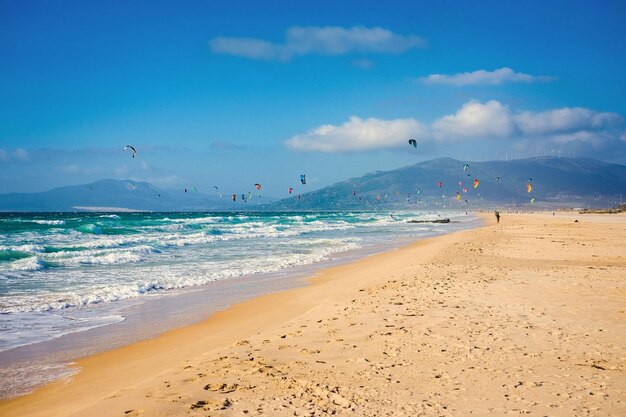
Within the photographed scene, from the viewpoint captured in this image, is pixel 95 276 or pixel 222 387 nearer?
pixel 222 387

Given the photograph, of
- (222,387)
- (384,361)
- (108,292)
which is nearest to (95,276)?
(108,292)

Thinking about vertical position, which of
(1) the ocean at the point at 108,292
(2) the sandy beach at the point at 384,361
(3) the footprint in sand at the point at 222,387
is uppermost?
(3) the footprint in sand at the point at 222,387

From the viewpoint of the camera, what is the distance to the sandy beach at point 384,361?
422cm

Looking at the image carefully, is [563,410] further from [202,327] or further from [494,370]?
[202,327]

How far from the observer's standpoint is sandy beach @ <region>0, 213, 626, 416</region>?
4.22 m

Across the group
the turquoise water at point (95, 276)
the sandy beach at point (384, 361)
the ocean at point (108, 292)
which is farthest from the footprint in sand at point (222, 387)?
the turquoise water at point (95, 276)

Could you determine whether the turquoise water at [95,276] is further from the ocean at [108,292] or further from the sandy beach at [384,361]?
the sandy beach at [384,361]

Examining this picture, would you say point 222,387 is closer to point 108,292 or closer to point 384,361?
point 384,361

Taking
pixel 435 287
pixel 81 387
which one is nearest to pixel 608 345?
pixel 435 287

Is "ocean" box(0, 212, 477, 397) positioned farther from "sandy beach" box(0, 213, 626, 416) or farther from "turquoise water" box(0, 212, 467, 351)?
"sandy beach" box(0, 213, 626, 416)

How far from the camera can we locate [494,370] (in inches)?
198

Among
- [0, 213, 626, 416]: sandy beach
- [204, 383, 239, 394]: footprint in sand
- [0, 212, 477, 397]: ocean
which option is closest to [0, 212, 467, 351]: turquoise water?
[0, 212, 477, 397]: ocean

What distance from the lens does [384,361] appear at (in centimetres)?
539

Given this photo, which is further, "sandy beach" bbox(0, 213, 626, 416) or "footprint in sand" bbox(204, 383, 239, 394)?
"footprint in sand" bbox(204, 383, 239, 394)
